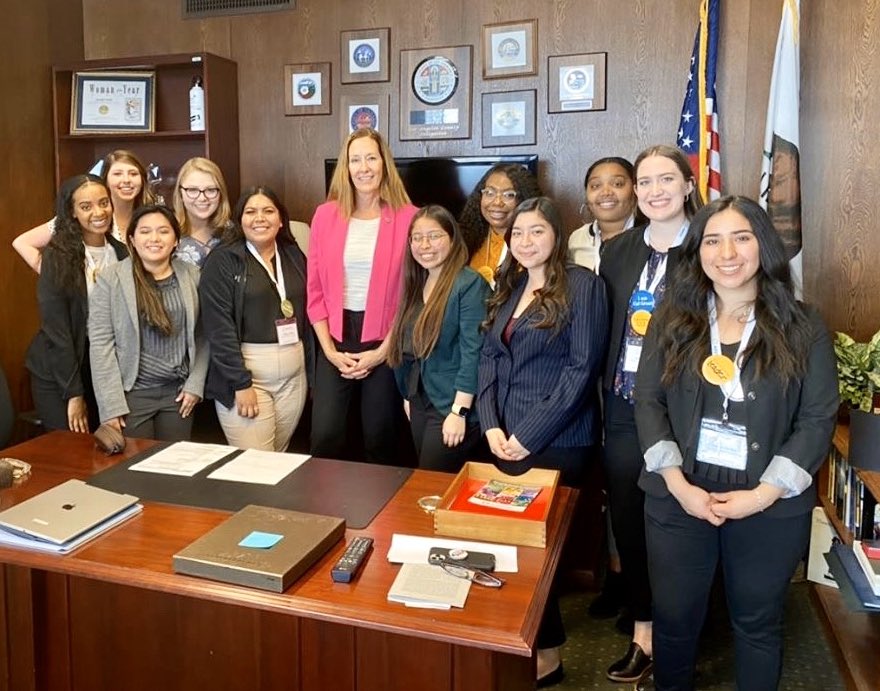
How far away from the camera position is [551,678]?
2299mm

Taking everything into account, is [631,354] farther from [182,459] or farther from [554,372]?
[182,459]

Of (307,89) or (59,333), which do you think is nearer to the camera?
(59,333)

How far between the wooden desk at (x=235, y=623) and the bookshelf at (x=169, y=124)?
2629 millimetres

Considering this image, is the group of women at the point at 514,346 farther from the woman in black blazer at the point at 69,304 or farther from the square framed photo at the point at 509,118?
the square framed photo at the point at 509,118

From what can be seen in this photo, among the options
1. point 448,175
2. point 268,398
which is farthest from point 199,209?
point 448,175

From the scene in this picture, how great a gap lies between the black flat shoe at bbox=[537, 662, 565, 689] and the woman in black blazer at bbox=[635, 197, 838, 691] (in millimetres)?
486

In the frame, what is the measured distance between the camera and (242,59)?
4.23m

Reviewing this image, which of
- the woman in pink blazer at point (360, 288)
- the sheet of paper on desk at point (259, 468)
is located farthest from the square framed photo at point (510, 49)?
the sheet of paper on desk at point (259, 468)

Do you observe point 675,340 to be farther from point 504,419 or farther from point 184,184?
point 184,184

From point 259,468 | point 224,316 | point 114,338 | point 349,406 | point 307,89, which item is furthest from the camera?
point 307,89

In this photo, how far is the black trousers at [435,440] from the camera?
2535 millimetres

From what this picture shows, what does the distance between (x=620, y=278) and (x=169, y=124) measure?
3.06 meters

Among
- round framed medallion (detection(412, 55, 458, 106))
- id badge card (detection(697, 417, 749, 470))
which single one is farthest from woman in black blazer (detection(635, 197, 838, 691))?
round framed medallion (detection(412, 55, 458, 106))

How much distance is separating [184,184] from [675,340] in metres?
1.97
